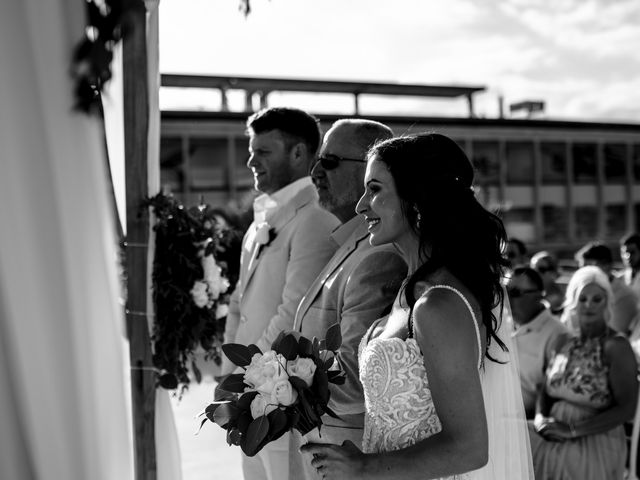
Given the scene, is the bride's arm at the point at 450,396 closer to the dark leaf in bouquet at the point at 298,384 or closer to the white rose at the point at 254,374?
the dark leaf in bouquet at the point at 298,384

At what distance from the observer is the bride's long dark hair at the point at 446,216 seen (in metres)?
2.08

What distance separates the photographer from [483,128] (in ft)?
90.2

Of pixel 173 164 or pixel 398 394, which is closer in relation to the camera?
pixel 398 394

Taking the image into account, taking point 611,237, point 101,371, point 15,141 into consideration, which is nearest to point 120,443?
point 101,371

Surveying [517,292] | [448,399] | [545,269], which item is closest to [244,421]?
[448,399]

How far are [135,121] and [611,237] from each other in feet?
103

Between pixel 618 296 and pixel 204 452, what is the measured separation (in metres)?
3.76

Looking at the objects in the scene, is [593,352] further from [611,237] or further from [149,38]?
[611,237]

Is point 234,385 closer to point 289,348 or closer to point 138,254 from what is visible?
point 289,348

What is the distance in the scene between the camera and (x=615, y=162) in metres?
31.7

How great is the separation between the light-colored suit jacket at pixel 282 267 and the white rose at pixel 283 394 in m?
1.17

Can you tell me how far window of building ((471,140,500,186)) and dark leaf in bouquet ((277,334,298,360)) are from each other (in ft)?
85.0

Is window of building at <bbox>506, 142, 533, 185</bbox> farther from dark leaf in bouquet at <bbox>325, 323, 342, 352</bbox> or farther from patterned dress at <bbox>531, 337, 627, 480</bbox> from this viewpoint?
dark leaf in bouquet at <bbox>325, 323, 342, 352</bbox>

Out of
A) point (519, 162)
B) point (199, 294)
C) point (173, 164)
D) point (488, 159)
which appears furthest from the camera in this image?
point (519, 162)
